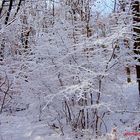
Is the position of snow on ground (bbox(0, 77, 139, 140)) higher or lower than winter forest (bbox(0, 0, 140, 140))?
lower

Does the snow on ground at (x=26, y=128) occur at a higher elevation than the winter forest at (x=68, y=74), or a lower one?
lower

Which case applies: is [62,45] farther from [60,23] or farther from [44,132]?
[44,132]

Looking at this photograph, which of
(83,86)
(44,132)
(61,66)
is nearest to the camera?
(83,86)

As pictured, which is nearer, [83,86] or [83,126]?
[83,86]

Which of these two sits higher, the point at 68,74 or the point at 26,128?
the point at 68,74

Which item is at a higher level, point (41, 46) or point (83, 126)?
point (41, 46)

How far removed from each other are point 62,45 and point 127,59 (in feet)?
5.23

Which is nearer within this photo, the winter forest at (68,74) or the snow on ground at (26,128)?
the winter forest at (68,74)

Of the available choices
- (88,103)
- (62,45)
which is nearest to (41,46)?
(62,45)

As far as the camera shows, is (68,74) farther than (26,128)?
No

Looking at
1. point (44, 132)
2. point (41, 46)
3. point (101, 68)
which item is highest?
point (41, 46)

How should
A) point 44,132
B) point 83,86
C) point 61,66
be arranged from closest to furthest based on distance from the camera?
point 83,86, point 61,66, point 44,132

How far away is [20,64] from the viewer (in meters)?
8.90

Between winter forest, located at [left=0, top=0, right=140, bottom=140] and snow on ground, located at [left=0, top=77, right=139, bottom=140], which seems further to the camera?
snow on ground, located at [left=0, top=77, right=139, bottom=140]
